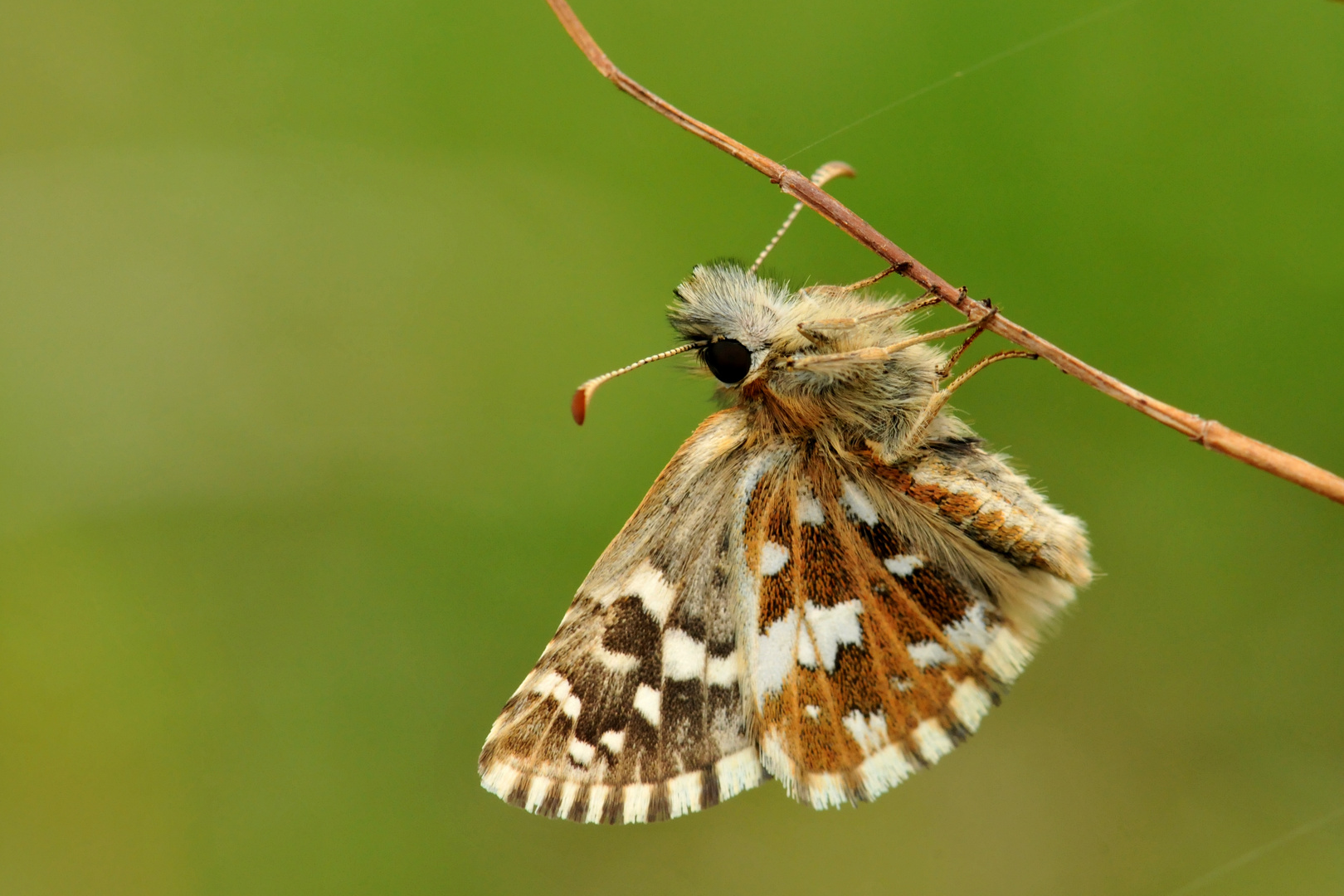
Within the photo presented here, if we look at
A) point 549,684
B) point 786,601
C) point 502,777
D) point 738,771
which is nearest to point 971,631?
point 786,601

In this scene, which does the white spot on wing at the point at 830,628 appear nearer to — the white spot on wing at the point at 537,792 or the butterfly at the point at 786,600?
the butterfly at the point at 786,600

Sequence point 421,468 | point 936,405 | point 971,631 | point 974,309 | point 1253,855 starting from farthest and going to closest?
point 421,468 → point 1253,855 → point 971,631 → point 936,405 → point 974,309

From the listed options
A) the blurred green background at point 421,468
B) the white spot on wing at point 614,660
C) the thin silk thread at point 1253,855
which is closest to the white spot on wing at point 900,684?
the white spot on wing at point 614,660

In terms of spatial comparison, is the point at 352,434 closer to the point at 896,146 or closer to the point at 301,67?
the point at 301,67

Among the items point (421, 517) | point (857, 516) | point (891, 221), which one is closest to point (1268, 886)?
point (857, 516)

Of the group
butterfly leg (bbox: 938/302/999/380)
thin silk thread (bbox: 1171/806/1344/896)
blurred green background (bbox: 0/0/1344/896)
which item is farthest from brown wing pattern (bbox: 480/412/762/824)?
thin silk thread (bbox: 1171/806/1344/896)

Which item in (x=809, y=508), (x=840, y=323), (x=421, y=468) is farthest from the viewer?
(x=421, y=468)

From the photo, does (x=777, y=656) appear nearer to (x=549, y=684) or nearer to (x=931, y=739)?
(x=931, y=739)
